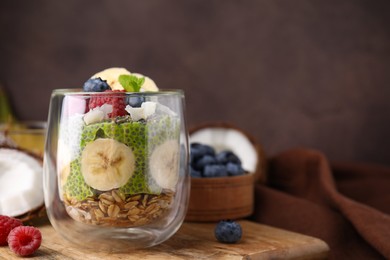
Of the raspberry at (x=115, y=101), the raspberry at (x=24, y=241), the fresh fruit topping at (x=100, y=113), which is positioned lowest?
the raspberry at (x=24, y=241)

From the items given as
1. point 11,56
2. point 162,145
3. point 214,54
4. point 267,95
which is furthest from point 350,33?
point 11,56

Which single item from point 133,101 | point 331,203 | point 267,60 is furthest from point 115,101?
point 267,60

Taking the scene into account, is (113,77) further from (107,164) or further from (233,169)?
(233,169)

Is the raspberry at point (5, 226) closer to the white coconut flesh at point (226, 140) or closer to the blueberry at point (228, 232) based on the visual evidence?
the blueberry at point (228, 232)

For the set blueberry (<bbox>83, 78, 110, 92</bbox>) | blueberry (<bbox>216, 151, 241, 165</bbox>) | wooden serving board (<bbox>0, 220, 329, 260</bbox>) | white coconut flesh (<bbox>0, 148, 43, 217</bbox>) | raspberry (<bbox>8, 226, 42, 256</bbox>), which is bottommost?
wooden serving board (<bbox>0, 220, 329, 260</bbox>)

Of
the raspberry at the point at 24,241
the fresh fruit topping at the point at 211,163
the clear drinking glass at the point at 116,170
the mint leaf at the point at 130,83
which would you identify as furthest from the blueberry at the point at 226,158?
the raspberry at the point at 24,241

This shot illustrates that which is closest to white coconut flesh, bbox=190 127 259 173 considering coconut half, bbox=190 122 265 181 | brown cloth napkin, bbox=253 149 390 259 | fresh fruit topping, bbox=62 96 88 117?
→ coconut half, bbox=190 122 265 181

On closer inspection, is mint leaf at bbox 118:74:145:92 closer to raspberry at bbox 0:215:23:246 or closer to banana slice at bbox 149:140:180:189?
banana slice at bbox 149:140:180:189
